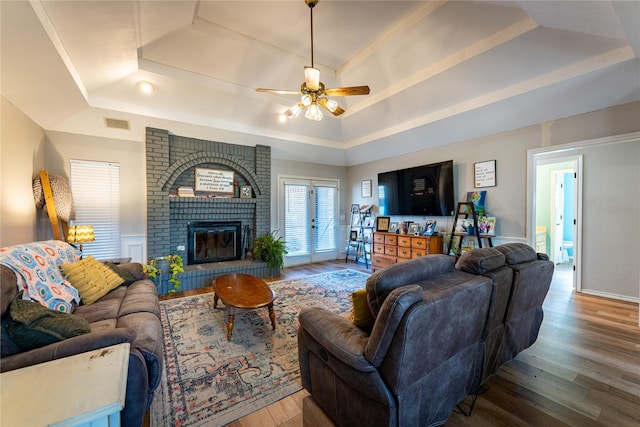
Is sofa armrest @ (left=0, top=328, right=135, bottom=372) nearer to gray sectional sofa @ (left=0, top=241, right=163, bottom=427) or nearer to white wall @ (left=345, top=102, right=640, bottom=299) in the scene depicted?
gray sectional sofa @ (left=0, top=241, right=163, bottom=427)

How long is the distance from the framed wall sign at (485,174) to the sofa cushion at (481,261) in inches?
118

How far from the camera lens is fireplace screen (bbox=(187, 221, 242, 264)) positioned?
186 inches

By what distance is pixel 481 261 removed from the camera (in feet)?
5.50

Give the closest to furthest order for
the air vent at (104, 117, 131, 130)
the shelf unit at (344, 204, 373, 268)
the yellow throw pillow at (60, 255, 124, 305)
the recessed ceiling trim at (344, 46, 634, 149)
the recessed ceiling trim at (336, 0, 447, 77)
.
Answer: the yellow throw pillow at (60, 255, 124, 305), the recessed ceiling trim at (344, 46, 634, 149), the recessed ceiling trim at (336, 0, 447, 77), the air vent at (104, 117, 131, 130), the shelf unit at (344, 204, 373, 268)

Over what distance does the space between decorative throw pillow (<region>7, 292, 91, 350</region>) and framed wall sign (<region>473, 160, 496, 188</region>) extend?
5.13 metres

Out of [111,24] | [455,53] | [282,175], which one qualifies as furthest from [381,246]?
[111,24]

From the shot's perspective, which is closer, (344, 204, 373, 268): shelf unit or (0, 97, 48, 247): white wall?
(0, 97, 48, 247): white wall

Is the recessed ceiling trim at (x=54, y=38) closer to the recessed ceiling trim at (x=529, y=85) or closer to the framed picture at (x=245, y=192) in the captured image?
the framed picture at (x=245, y=192)

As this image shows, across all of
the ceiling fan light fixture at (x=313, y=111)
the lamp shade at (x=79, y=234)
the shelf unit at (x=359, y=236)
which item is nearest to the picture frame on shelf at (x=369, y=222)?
the shelf unit at (x=359, y=236)

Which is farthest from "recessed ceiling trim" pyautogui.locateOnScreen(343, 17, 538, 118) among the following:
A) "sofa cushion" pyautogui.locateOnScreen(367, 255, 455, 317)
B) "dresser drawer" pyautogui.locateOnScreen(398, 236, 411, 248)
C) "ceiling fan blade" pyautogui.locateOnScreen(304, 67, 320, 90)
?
"sofa cushion" pyautogui.locateOnScreen(367, 255, 455, 317)

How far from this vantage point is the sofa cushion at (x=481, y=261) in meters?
1.67

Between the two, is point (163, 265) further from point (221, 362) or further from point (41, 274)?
point (221, 362)

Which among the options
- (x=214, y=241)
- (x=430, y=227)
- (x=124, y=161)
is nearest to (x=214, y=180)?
(x=214, y=241)

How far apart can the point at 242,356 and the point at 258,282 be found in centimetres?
103
